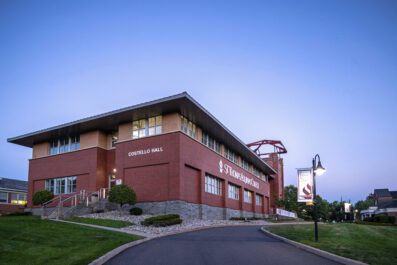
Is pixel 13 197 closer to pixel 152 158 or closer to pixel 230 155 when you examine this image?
pixel 230 155

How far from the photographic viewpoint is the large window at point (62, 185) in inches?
1564

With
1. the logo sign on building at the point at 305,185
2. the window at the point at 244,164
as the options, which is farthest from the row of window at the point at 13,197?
the logo sign on building at the point at 305,185

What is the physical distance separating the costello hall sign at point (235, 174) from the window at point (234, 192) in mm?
1248

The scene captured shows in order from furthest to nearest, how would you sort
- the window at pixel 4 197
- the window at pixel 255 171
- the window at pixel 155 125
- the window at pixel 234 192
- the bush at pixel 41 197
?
the window at pixel 255 171, the window at pixel 4 197, the window at pixel 234 192, the window at pixel 155 125, the bush at pixel 41 197

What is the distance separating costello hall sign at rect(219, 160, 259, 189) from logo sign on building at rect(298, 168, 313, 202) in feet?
76.0

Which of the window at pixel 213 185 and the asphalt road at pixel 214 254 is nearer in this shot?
the asphalt road at pixel 214 254

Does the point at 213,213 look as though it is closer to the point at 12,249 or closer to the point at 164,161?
the point at 164,161

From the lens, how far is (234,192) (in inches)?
1897

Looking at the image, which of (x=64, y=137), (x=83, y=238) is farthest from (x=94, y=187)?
(x=83, y=238)

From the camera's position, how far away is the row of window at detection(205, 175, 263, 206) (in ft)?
130

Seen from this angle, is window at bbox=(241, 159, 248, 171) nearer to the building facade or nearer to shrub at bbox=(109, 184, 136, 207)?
the building facade

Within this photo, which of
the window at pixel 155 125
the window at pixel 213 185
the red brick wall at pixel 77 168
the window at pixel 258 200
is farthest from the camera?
the window at pixel 258 200

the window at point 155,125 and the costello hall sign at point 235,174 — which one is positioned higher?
the window at point 155,125

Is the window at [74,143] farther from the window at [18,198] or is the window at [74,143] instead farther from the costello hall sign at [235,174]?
the window at [18,198]
